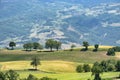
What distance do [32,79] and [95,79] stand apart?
3051 cm

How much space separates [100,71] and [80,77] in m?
11.1

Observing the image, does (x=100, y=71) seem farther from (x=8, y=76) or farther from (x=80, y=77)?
(x=8, y=76)

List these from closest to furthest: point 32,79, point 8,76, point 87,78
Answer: point 32,79, point 8,76, point 87,78

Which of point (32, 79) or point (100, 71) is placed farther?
point (100, 71)

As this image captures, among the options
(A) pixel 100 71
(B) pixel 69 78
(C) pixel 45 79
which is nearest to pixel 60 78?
(B) pixel 69 78

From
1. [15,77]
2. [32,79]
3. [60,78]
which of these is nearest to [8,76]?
[15,77]

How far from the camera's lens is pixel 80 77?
19650 centimetres

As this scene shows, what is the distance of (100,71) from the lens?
18962 cm

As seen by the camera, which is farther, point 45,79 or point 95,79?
point 95,79

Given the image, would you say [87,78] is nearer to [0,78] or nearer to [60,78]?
[60,78]

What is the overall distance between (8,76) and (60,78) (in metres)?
29.0

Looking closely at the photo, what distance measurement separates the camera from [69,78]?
19562 cm

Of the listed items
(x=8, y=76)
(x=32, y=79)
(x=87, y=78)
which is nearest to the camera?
(x=32, y=79)

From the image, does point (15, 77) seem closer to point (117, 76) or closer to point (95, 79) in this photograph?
point (95, 79)
